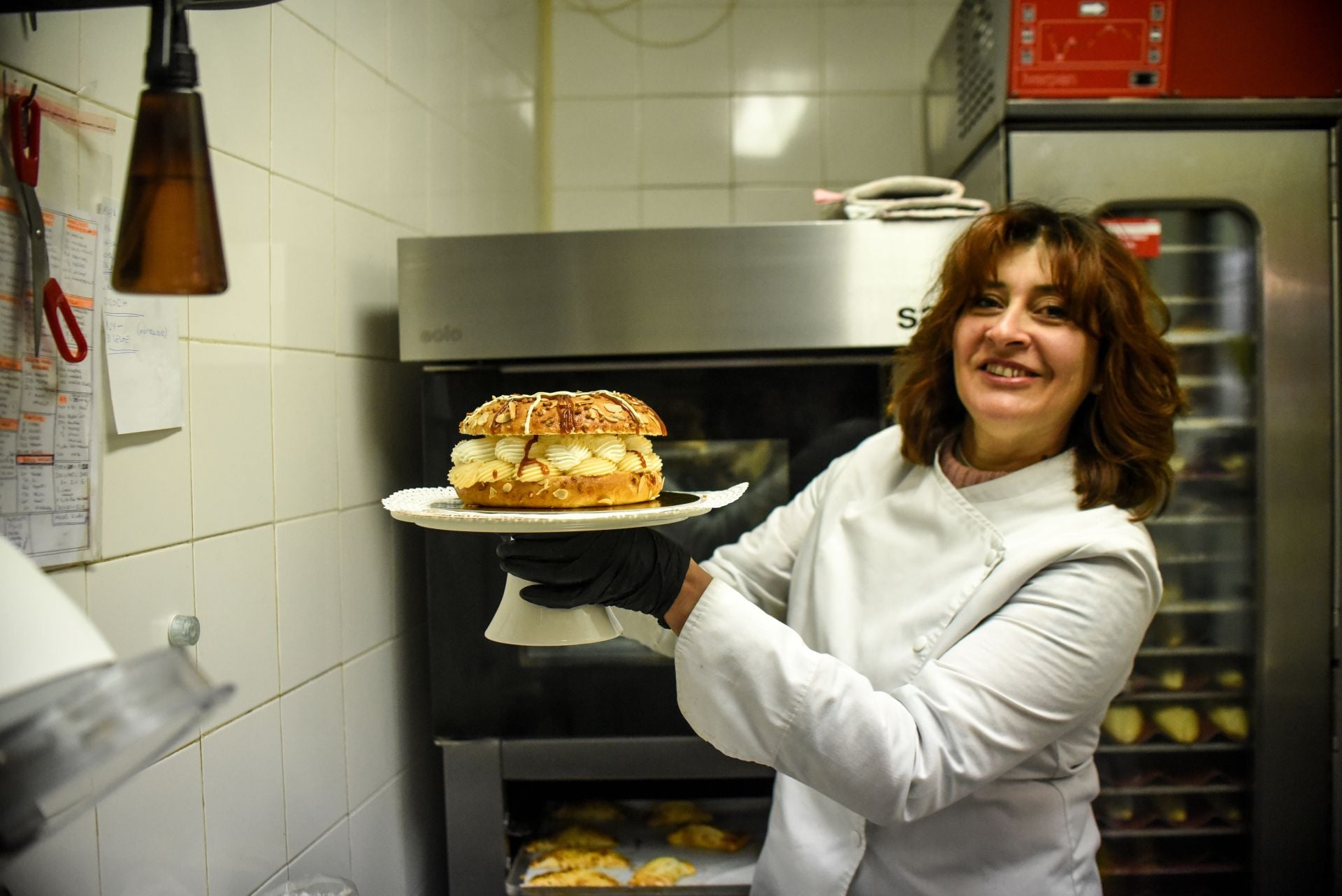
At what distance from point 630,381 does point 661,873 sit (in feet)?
2.84

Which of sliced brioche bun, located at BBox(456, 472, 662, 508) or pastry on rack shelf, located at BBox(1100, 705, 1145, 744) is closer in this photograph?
sliced brioche bun, located at BBox(456, 472, 662, 508)

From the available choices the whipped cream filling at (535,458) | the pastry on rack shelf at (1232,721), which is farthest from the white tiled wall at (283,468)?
the pastry on rack shelf at (1232,721)

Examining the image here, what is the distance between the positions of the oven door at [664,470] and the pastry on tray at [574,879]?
0.24 meters

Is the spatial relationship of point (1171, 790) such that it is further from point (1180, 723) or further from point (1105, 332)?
point (1105, 332)

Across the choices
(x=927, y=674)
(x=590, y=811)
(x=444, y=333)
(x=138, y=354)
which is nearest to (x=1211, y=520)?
(x=927, y=674)

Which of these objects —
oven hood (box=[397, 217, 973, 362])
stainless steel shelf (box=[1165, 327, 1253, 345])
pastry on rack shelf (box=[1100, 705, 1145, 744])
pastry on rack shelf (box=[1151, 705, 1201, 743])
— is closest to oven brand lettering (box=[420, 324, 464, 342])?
oven hood (box=[397, 217, 973, 362])

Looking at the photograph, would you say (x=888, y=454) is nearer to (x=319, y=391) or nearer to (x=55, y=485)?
(x=319, y=391)

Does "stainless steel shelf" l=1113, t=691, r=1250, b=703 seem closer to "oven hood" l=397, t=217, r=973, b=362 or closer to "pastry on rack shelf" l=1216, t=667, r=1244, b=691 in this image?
"pastry on rack shelf" l=1216, t=667, r=1244, b=691

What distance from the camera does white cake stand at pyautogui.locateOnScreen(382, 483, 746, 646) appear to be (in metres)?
0.82

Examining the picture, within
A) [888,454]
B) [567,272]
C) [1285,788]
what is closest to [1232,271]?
[888,454]

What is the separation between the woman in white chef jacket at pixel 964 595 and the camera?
101 centimetres

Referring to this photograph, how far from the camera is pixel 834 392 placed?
1.60 meters

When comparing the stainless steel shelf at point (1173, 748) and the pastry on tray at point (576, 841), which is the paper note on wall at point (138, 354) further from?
the stainless steel shelf at point (1173, 748)

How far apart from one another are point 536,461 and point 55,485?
47 cm
